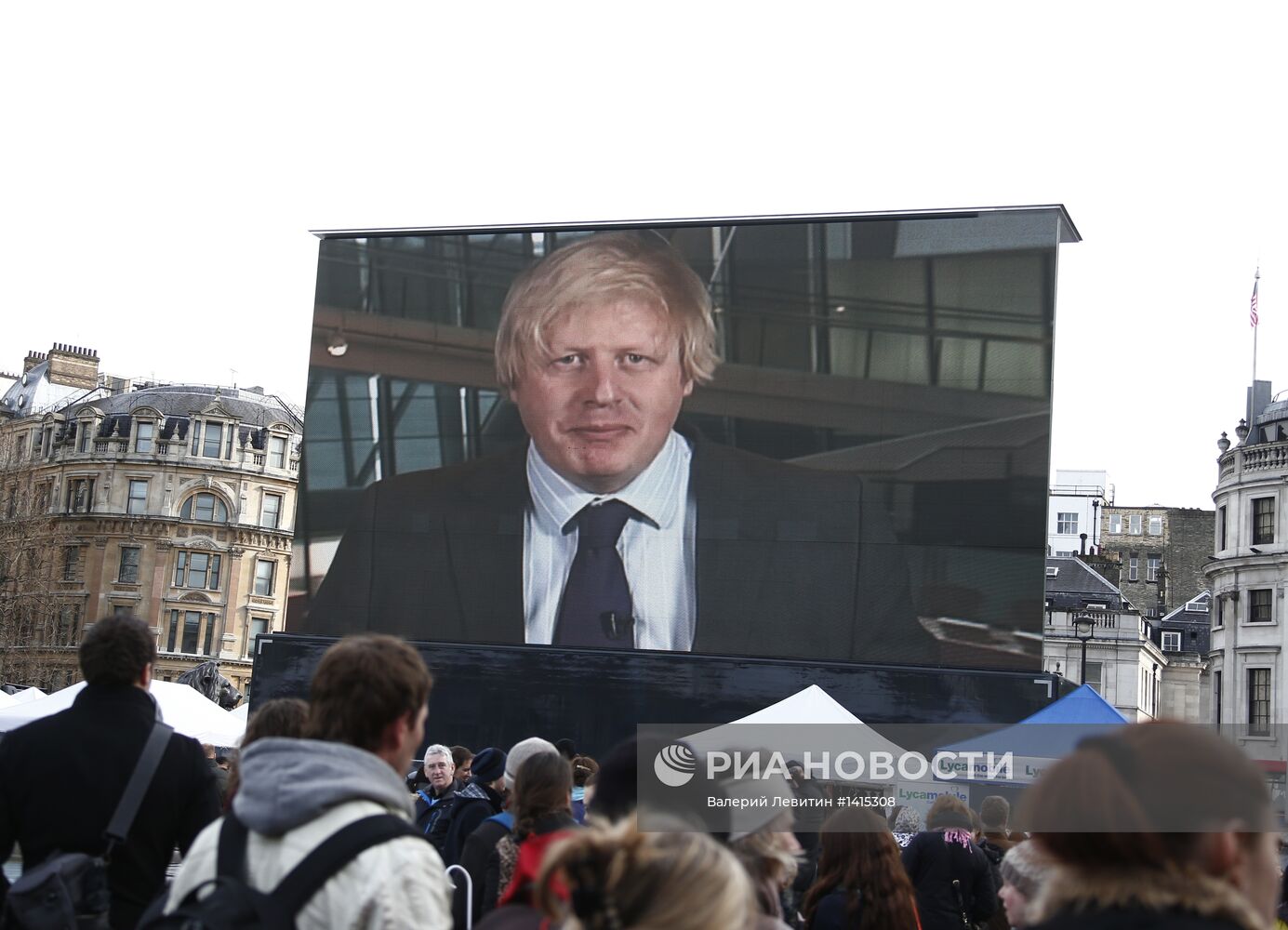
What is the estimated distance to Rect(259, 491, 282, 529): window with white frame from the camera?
235 ft

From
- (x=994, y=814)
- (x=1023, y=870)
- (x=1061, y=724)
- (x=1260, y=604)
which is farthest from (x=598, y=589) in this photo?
(x=1260, y=604)

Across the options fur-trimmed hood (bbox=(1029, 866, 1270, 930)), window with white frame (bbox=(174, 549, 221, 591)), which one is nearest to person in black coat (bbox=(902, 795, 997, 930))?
fur-trimmed hood (bbox=(1029, 866, 1270, 930))

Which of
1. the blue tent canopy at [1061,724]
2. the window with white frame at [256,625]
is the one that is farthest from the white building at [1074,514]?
the blue tent canopy at [1061,724]

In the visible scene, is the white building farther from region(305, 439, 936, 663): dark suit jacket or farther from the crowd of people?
the crowd of people

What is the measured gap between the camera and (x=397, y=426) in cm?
2700

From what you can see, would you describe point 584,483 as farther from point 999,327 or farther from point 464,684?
point 999,327

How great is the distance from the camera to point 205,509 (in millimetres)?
70688

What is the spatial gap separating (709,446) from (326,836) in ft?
72.8

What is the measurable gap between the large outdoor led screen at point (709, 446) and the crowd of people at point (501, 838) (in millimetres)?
18342

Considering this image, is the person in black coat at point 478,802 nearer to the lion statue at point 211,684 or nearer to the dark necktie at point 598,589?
the dark necktie at point 598,589

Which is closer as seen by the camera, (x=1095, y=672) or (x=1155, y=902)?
(x=1155, y=902)

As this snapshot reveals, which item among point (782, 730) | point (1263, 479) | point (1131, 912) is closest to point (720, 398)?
point (782, 730)

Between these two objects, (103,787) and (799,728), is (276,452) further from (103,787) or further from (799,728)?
Result: (103,787)

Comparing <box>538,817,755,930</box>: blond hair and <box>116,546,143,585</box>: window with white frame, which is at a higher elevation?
<box>116,546,143,585</box>: window with white frame
